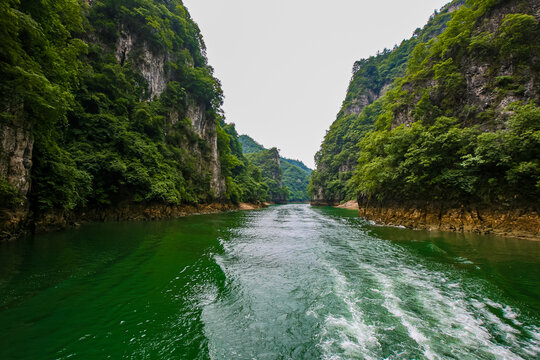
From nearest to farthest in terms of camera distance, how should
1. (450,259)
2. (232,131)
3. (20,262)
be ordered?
(20,262) → (450,259) → (232,131)

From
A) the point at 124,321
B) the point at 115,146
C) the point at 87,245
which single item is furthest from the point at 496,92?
the point at 115,146

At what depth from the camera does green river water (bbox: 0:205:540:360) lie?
12.4 feet

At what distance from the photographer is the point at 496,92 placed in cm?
1546

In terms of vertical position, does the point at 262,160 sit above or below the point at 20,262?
above

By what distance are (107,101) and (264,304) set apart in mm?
26060

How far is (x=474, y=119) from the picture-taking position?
640 inches

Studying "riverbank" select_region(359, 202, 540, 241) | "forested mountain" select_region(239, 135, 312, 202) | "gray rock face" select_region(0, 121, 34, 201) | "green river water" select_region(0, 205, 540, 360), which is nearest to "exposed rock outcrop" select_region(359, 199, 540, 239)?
"riverbank" select_region(359, 202, 540, 241)

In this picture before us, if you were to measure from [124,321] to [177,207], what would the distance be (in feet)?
80.5

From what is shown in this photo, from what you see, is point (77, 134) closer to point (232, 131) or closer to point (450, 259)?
point (450, 259)

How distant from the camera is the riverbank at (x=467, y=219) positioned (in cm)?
1231

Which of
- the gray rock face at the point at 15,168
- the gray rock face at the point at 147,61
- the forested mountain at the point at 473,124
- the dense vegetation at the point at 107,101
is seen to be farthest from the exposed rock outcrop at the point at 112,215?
the forested mountain at the point at 473,124

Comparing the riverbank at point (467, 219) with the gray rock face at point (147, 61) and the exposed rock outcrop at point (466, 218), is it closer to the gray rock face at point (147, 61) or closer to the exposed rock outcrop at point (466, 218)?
the exposed rock outcrop at point (466, 218)

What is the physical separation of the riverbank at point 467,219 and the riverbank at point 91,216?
78.8 ft

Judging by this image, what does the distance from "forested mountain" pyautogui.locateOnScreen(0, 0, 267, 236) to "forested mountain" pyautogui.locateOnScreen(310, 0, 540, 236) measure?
2329 cm
